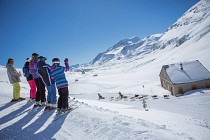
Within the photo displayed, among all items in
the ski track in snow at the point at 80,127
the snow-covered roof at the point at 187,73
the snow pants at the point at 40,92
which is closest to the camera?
the ski track in snow at the point at 80,127

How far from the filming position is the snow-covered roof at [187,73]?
39.0m

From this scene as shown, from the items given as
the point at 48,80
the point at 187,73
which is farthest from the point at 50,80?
the point at 187,73

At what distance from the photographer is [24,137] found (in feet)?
17.8

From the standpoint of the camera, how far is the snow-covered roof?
39.0m

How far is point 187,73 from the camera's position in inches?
1615

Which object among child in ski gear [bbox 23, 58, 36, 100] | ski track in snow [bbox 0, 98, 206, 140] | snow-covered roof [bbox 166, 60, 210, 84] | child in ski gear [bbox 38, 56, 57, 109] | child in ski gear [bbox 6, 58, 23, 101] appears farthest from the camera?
snow-covered roof [bbox 166, 60, 210, 84]

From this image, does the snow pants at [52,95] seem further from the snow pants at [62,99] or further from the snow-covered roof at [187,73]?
→ the snow-covered roof at [187,73]

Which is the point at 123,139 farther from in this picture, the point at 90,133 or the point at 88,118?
the point at 88,118

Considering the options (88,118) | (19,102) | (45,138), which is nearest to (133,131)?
(88,118)

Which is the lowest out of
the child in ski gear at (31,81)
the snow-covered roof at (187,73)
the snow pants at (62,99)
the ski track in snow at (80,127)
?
the ski track in snow at (80,127)

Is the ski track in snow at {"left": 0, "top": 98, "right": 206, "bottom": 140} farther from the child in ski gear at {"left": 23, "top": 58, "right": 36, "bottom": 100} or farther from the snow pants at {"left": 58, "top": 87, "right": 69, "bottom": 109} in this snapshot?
the child in ski gear at {"left": 23, "top": 58, "right": 36, "bottom": 100}

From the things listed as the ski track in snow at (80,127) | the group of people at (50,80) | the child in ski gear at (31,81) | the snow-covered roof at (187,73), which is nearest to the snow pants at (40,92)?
the group of people at (50,80)

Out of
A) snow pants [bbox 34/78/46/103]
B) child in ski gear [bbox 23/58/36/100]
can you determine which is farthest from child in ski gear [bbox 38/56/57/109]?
child in ski gear [bbox 23/58/36/100]

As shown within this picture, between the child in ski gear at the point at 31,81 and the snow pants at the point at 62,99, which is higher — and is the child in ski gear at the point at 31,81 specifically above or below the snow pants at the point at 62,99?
above
